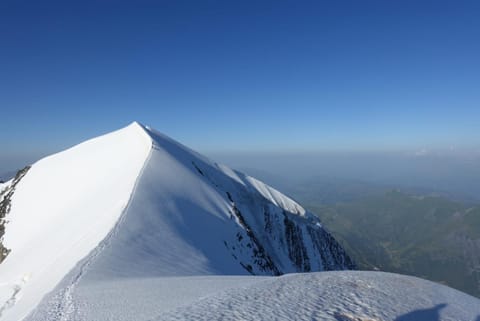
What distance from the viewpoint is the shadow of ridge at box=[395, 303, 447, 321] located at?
6.58 meters

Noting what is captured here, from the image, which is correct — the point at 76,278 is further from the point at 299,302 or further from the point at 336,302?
the point at 336,302

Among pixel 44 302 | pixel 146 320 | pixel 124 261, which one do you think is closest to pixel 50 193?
pixel 124 261

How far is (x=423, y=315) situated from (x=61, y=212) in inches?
1355

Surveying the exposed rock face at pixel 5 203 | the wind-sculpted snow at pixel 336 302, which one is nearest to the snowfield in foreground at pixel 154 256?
the wind-sculpted snow at pixel 336 302

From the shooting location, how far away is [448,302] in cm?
777

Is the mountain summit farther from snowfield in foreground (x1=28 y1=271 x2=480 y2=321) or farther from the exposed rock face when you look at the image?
snowfield in foreground (x1=28 y1=271 x2=480 y2=321)

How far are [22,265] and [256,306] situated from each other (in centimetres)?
2402

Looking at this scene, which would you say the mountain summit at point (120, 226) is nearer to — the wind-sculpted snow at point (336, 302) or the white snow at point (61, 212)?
the white snow at point (61, 212)

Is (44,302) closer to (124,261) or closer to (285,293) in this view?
(124,261)

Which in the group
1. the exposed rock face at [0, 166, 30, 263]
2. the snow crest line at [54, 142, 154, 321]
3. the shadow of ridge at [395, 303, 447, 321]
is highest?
the shadow of ridge at [395, 303, 447, 321]

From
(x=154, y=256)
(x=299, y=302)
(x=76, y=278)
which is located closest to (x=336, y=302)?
(x=299, y=302)

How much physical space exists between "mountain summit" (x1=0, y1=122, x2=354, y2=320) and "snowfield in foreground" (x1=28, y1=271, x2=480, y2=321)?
1.67 metres

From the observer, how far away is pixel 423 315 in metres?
6.87

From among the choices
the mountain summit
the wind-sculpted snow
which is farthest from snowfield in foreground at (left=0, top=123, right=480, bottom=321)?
the mountain summit
